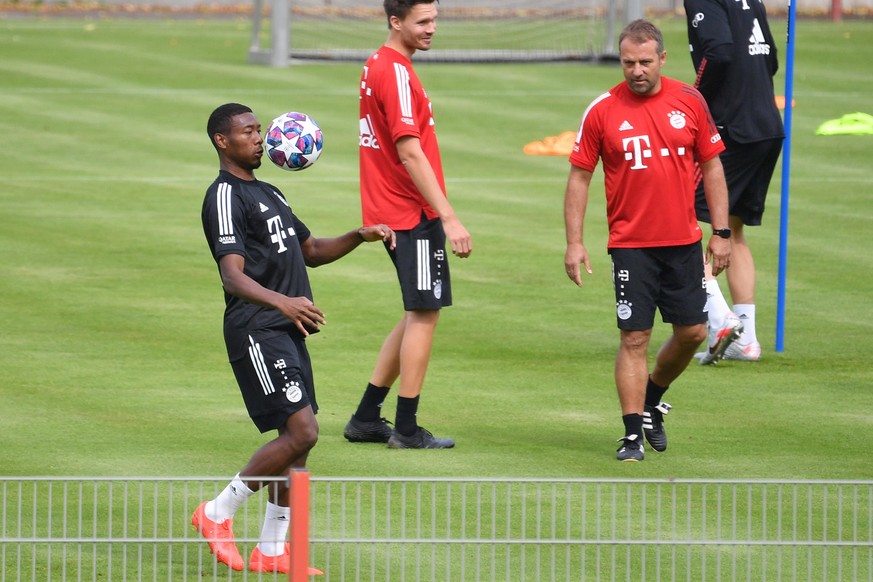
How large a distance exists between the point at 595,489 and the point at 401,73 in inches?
89.0

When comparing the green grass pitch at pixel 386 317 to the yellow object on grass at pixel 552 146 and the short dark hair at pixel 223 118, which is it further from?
the short dark hair at pixel 223 118

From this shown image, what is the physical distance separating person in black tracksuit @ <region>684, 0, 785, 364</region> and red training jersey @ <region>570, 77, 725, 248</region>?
2066mm

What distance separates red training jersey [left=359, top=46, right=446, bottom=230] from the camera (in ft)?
26.6

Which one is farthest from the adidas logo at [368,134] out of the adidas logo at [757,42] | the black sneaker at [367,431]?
the adidas logo at [757,42]

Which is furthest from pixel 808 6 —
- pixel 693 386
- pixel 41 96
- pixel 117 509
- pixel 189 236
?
pixel 117 509

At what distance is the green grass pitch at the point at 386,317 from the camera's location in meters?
8.29

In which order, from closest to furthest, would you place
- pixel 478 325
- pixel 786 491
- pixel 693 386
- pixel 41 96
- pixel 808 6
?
pixel 786 491 → pixel 693 386 → pixel 478 325 → pixel 41 96 → pixel 808 6

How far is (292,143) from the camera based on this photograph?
748 centimetres

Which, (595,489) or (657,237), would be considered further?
(657,237)

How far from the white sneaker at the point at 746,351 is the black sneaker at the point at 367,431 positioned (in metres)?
2.96

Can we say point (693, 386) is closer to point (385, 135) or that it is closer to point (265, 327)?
point (385, 135)

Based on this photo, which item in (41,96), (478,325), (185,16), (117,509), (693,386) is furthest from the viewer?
(185,16)

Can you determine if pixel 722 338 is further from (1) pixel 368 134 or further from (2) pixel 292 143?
(2) pixel 292 143

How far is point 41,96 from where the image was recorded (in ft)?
81.9
